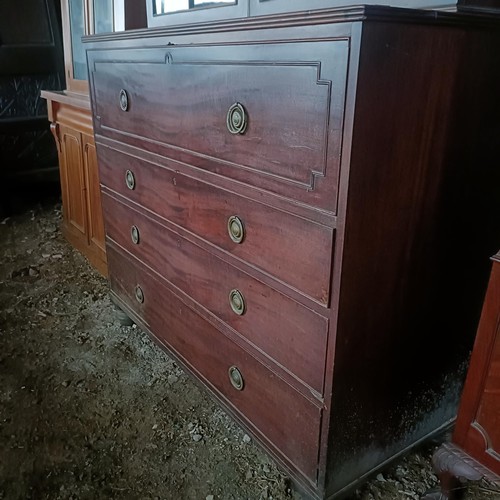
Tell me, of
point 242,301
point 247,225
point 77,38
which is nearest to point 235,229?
point 247,225

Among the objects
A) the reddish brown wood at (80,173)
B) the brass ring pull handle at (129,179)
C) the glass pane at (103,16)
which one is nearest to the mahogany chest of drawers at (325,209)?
Answer: the brass ring pull handle at (129,179)

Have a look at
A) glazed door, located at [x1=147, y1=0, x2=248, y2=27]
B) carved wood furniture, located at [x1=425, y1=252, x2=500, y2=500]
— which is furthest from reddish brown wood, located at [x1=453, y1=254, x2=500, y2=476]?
glazed door, located at [x1=147, y1=0, x2=248, y2=27]

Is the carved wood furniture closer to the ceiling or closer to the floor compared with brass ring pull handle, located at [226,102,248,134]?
closer to the floor

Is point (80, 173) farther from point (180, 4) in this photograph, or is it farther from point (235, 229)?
point (235, 229)

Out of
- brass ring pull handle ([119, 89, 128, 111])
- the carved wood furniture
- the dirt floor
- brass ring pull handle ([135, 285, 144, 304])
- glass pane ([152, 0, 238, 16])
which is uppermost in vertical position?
glass pane ([152, 0, 238, 16])

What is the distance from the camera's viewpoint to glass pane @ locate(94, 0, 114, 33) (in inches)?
88.1

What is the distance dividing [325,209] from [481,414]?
0.57 m

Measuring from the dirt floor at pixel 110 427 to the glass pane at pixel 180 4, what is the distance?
1.25m

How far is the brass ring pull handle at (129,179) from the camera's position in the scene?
170cm

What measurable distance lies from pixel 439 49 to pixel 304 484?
40.7 inches

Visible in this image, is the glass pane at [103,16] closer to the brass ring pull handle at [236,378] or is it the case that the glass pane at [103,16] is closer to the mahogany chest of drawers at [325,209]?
the mahogany chest of drawers at [325,209]

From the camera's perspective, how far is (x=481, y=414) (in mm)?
1095

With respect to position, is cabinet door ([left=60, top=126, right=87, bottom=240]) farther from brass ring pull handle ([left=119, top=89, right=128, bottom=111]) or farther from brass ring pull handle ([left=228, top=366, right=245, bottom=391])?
brass ring pull handle ([left=228, top=366, right=245, bottom=391])

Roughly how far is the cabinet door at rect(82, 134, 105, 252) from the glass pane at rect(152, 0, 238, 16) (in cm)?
70
